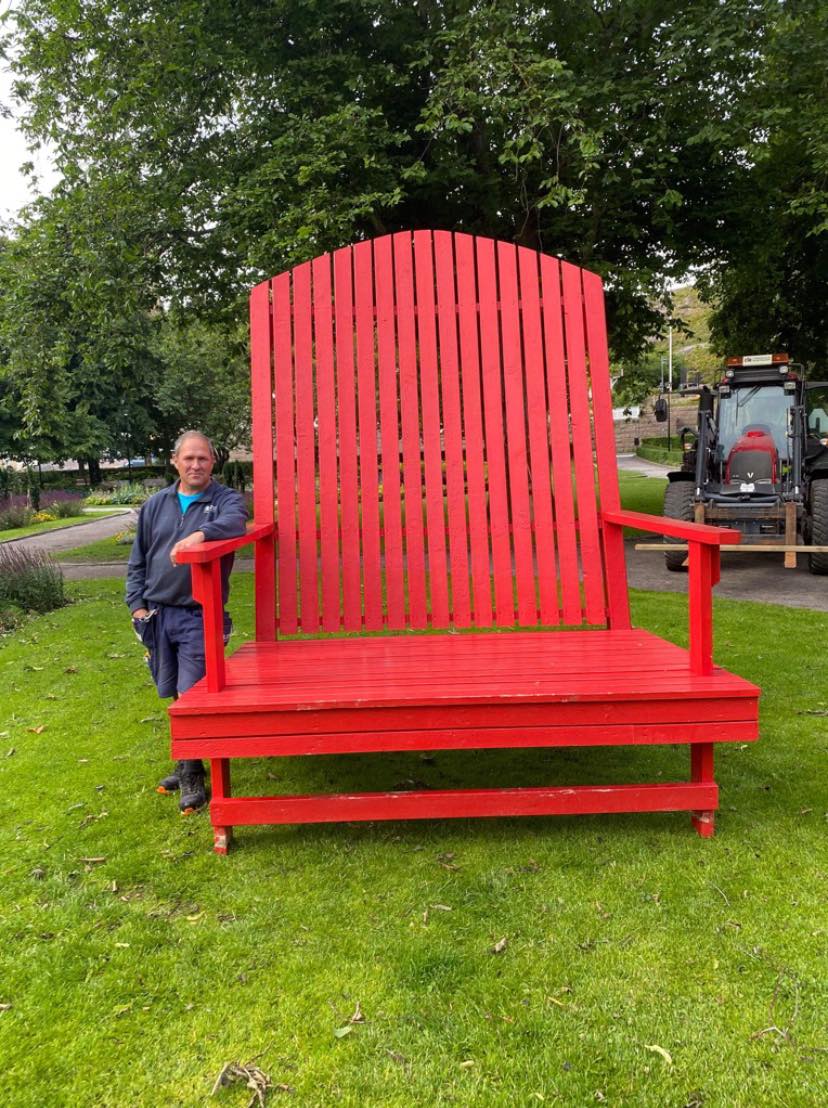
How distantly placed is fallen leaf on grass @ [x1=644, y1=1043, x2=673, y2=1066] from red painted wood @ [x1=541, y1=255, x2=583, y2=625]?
190 cm

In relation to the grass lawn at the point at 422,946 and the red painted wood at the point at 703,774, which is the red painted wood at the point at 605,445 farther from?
the red painted wood at the point at 703,774

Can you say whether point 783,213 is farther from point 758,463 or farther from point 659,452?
point 659,452

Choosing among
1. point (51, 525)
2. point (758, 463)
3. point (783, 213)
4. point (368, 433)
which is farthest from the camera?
point (51, 525)

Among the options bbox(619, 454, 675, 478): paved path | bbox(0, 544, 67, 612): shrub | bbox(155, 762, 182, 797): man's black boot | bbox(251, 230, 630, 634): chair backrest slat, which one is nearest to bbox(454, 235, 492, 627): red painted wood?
bbox(251, 230, 630, 634): chair backrest slat

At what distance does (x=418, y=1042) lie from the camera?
1776 millimetres

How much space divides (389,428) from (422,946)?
219 cm

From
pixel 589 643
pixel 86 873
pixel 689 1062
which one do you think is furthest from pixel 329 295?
pixel 689 1062

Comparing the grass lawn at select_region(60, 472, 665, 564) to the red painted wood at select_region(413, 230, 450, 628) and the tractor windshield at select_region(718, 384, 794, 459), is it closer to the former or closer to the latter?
the tractor windshield at select_region(718, 384, 794, 459)

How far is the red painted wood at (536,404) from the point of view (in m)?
3.48

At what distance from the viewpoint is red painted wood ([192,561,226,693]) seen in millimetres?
2500

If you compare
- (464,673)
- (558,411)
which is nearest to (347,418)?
(558,411)

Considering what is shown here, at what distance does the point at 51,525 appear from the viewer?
19.1 meters

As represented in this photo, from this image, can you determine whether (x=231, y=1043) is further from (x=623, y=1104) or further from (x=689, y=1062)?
(x=689, y=1062)

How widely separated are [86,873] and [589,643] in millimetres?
1978
